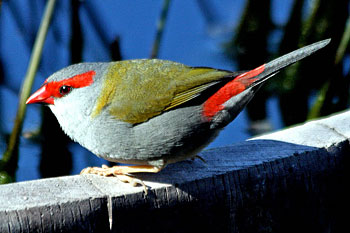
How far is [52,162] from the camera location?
4.09 metres

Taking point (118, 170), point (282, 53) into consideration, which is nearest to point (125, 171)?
point (118, 170)

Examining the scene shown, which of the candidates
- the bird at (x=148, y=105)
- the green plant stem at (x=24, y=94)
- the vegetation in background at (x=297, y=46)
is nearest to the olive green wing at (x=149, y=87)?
the bird at (x=148, y=105)

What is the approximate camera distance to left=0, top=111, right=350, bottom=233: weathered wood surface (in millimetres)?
1935

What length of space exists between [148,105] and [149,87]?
92 mm

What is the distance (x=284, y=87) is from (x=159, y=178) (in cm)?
277

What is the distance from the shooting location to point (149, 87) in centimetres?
262

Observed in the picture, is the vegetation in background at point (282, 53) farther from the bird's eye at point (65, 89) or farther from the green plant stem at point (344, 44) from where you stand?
the bird's eye at point (65, 89)

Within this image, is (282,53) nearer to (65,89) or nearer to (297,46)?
(297,46)

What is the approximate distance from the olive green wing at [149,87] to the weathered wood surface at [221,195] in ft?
0.90

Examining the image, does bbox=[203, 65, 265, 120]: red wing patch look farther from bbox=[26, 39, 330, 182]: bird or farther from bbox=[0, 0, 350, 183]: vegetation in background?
bbox=[0, 0, 350, 183]: vegetation in background

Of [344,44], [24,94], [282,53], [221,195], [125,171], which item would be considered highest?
[282,53]

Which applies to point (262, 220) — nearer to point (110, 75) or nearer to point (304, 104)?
point (110, 75)

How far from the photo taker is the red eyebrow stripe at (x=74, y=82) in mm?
2660

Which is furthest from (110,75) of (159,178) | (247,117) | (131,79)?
(247,117)
